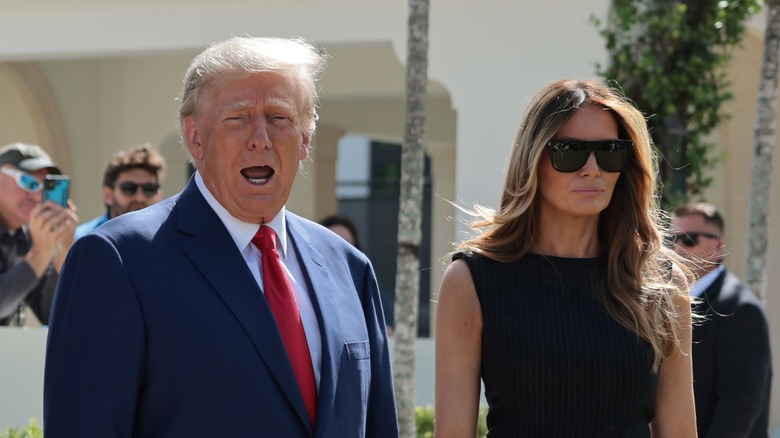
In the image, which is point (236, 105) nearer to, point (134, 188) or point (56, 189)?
point (56, 189)

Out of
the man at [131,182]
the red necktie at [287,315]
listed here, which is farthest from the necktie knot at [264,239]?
the man at [131,182]

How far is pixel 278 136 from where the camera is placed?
2.68 meters

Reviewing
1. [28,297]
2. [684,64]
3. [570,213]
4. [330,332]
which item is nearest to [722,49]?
[684,64]

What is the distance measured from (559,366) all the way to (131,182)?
401 cm

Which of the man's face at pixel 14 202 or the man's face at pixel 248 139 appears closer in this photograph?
the man's face at pixel 248 139

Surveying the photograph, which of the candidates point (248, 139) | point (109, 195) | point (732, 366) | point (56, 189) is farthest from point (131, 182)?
point (248, 139)

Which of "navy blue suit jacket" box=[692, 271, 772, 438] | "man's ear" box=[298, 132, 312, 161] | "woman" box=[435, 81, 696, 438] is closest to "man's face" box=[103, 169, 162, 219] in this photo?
"navy blue suit jacket" box=[692, 271, 772, 438]

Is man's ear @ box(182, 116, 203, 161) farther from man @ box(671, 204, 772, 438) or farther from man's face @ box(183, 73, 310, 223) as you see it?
man @ box(671, 204, 772, 438)

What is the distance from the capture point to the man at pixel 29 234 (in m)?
5.70

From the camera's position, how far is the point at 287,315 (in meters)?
2.67

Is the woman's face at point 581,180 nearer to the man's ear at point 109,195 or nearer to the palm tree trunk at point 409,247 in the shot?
the palm tree trunk at point 409,247

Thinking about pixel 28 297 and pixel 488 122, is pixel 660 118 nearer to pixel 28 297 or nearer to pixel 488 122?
pixel 488 122

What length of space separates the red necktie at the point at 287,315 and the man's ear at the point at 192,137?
0.73ft

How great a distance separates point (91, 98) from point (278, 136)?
34.7ft
